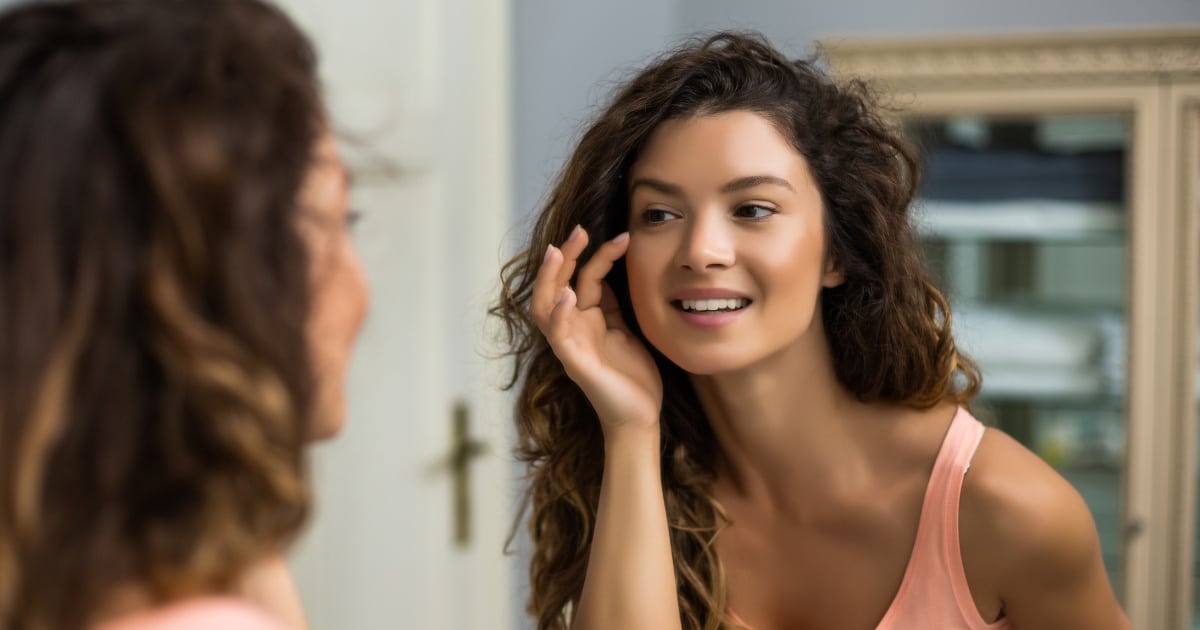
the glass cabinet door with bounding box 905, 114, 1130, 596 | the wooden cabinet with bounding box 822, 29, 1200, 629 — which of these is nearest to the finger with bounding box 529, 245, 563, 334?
the wooden cabinet with bounding box 822, 29, 1200, 629

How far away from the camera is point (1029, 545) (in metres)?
1.07

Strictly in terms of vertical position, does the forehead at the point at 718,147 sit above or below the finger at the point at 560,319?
above

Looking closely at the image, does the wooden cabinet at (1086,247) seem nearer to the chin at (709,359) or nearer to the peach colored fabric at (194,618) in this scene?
the chin at (709,359)

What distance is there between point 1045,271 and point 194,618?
6.71 feet

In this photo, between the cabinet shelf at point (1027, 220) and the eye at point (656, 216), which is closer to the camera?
the eye at point (656, 216)

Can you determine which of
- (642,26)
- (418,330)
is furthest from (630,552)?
(642,26)

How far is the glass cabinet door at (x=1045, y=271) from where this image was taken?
2184 millimetres

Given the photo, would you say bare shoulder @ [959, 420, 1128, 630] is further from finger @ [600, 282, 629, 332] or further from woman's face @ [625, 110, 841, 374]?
finger @ [600, 282, 629, 332]

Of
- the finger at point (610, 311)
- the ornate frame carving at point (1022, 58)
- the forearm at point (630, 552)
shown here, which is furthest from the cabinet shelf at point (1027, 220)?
the forearm at point (630, 552)

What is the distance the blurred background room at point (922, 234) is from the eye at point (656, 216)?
2.15 feet

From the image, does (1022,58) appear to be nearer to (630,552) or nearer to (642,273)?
(642,273)

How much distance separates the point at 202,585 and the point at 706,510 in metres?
0.73

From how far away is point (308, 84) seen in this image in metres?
0.61

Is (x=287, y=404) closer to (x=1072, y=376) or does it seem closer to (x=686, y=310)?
(x=686, y=310)
